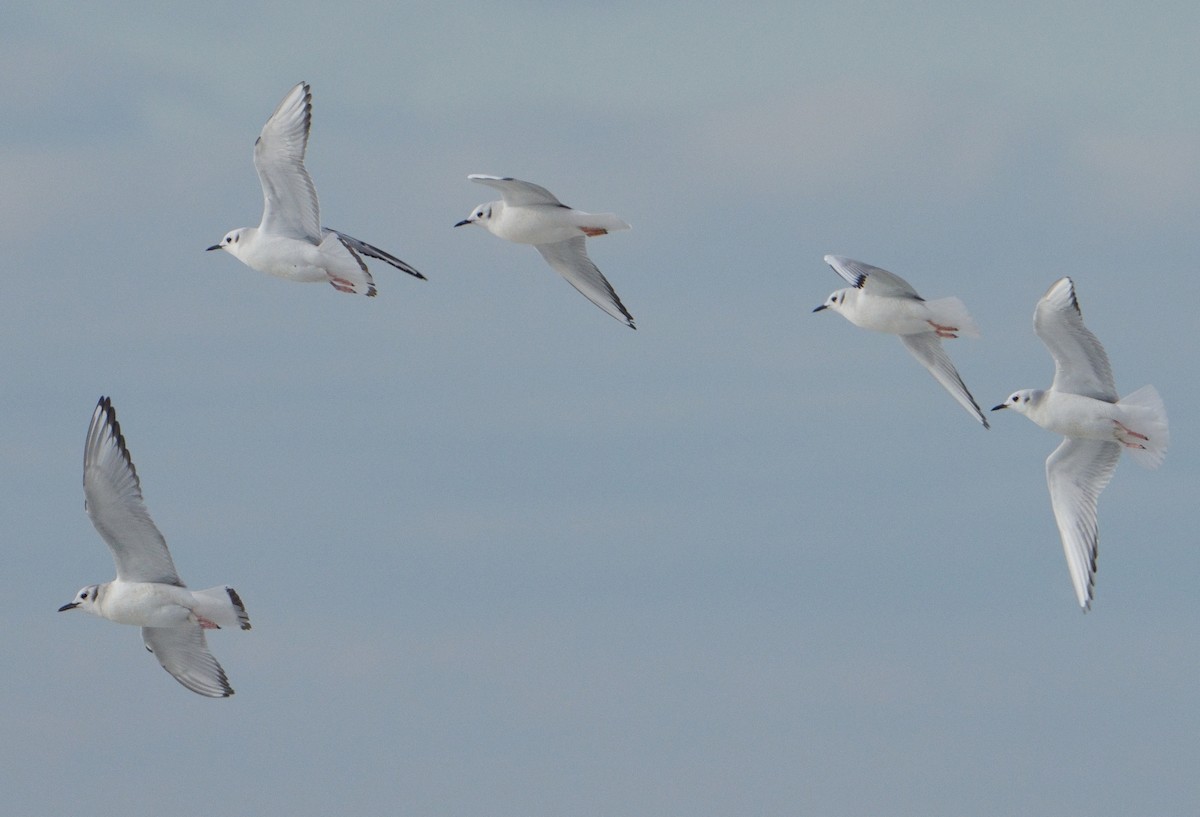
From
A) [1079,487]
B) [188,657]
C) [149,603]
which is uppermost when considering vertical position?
[1079,487]

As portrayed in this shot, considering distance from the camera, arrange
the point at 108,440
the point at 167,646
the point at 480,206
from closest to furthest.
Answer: the point at 108,440, the point at 167,646, the point at 480,206

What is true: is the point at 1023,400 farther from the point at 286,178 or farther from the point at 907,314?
Result: the point at 286,178

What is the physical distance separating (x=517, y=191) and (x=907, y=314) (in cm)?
350

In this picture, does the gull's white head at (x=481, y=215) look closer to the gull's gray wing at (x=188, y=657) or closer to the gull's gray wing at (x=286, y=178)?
the gull's gray wing at (x=286, y=178)

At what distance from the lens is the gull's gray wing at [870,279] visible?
56.1ft

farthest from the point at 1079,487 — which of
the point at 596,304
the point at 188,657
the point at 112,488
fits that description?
the point at 112,488

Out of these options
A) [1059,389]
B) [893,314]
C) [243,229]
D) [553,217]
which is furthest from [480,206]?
[1059,389]

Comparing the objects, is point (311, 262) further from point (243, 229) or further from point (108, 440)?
point (108, 440)

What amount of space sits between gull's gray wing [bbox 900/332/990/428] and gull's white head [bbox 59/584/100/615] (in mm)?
7294

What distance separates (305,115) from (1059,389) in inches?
275

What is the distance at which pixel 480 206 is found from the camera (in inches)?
711

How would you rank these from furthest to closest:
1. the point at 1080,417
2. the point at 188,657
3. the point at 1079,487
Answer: the point at 1079,487 → the point at 1080,417 → the point at 188,657

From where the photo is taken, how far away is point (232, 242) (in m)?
18.3

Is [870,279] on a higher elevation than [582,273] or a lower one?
lower
